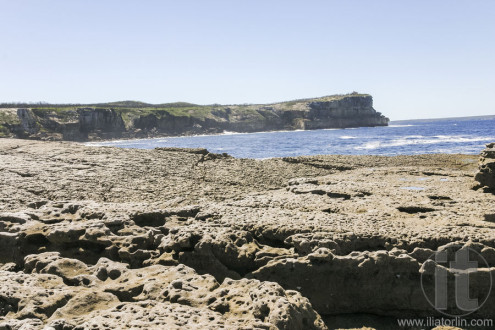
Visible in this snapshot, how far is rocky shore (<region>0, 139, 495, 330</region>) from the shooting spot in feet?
16.9

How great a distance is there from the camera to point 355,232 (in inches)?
295

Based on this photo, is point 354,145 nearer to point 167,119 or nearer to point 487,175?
point 487,175

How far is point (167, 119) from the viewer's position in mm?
145250

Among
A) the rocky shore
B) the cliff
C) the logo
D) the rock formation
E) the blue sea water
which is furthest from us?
the cliff

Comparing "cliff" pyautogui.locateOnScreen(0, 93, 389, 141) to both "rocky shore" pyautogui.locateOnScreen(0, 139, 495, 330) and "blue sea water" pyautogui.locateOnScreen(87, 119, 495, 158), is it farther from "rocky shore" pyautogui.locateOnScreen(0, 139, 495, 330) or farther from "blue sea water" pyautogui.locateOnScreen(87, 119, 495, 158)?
"rocky shore" pyautogui.locateOnScreen(0, 139, 495, 330)

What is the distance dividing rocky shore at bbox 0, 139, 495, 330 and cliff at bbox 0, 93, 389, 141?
88.8m

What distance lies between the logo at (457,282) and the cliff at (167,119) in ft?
311

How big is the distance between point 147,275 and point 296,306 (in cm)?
275

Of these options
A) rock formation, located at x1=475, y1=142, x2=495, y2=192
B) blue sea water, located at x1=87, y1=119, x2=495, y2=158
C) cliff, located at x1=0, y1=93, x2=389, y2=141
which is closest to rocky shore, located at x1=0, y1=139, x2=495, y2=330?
rock formation, located at x1=475, y1=142, x2=495, y2=192

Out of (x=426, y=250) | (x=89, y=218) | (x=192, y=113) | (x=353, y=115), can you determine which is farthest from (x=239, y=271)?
(x=353, y=115)

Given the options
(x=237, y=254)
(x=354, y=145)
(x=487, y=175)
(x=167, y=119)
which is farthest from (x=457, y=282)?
(x=167, y=119)

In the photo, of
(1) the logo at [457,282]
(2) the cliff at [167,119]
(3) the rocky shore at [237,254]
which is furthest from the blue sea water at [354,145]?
(1) the logo at [457,282]

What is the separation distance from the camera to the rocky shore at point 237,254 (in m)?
5.15

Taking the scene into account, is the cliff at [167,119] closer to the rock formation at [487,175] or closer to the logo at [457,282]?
the rock formation at [487,175]
